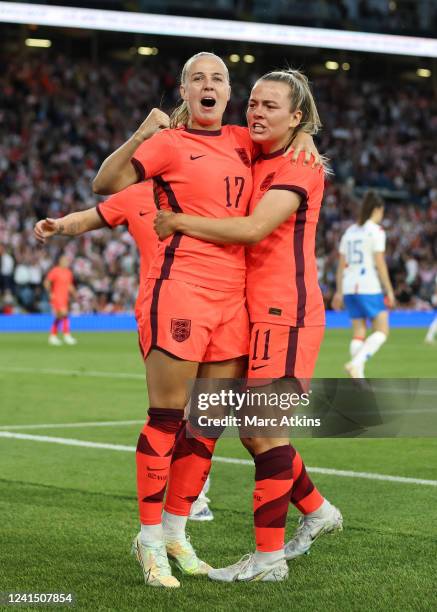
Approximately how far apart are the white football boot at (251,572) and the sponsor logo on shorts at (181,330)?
977mm

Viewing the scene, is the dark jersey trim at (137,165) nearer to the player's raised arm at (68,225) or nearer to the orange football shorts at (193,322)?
the orange football shorts at (193,322)

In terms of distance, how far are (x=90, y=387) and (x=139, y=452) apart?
9.04m

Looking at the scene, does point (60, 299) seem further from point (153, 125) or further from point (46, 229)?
point (153, 125)

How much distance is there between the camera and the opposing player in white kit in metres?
13.2

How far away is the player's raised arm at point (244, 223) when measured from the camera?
15.6ft

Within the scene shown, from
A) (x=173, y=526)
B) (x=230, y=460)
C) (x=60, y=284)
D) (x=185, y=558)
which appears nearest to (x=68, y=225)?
(x=173, y=526)

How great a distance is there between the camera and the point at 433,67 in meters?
44.1

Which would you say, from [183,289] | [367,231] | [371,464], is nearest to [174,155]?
[183,289]

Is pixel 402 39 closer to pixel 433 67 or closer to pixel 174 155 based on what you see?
pixel 433 67

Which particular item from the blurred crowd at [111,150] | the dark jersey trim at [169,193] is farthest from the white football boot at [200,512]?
the blurred crowd at [111,150]

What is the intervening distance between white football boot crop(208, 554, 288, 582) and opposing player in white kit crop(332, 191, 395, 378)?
27.4 feet

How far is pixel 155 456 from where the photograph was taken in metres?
4.85

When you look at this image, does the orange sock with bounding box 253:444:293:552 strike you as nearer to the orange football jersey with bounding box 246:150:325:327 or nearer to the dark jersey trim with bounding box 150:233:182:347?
the orange football jersey with bounding box 246:150:325:327

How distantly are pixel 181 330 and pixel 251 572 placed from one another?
1.06 m
